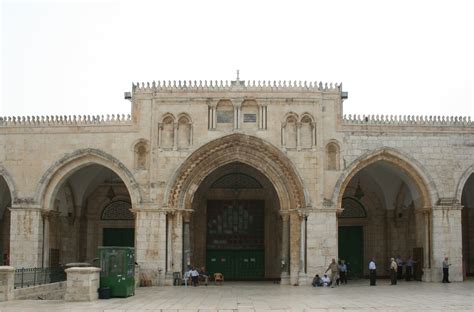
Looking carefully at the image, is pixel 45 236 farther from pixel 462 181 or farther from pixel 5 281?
pixel 462 181

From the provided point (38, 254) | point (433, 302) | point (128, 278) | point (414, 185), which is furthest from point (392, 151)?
point (38, 254)

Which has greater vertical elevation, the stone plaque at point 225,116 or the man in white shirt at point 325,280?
the stone plaque at point 225,116

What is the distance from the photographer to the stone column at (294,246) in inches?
980

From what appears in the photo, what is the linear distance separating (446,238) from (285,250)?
18.7ft

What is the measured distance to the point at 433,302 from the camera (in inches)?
672

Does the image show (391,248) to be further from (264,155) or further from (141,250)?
(141,250)

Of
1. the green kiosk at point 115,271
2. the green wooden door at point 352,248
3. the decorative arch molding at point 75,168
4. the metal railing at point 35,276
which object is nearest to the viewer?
the green kiosk at point 115,271

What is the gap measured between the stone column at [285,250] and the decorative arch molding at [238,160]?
0.54 m

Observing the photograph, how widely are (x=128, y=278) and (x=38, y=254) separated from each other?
690cm

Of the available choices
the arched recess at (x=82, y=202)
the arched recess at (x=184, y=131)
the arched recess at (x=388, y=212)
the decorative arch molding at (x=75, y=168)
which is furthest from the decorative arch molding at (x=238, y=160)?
the arched recess at (x=388, y=212)

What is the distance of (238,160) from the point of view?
1010 inches

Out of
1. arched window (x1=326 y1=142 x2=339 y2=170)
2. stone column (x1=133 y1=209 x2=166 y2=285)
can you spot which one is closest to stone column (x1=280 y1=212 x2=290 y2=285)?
arched window (x1=326 y1=142 x2=339 y2=170)

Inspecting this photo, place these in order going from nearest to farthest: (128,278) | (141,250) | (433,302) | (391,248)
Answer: (433,302), (128,278), (141,250), (391,248)

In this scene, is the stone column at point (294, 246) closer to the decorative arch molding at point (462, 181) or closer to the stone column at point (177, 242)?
the stone column at point (177, 242)
